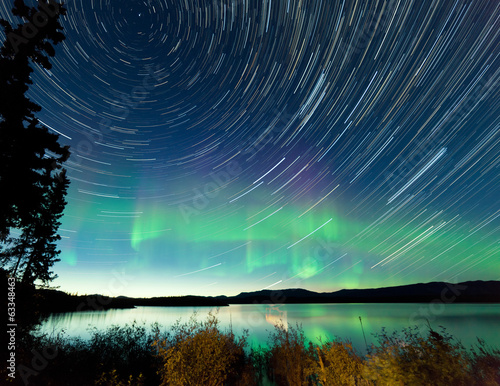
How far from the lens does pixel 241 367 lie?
54.9ft

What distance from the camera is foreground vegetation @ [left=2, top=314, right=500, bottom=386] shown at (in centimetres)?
732

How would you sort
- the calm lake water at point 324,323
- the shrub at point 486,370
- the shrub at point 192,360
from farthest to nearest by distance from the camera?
the calm lake water at point 324,323 → the shrub at point 486,370 → the shrub at point 192,360

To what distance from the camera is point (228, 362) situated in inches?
403

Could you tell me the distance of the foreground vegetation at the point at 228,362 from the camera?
7320 millimetres

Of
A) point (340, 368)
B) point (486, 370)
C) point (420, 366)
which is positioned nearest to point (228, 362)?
point (340, 368)

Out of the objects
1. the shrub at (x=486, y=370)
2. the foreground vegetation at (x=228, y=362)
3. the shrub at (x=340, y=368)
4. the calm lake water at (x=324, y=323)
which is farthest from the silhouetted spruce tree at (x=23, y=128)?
the shrub at (x=486, y=370)

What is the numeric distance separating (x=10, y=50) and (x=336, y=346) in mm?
19191

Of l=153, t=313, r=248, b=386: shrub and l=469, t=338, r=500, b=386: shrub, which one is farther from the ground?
l=153, t=313, r=248, b=386: shrub

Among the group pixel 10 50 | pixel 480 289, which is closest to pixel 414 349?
pixel 10 50

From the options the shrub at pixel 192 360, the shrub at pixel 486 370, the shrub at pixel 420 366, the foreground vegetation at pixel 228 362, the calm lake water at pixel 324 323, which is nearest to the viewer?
Answer: the shrub at pixel 420 366

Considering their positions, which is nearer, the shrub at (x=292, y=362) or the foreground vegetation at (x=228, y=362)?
the foreground vegetation at (x=228, y=362)

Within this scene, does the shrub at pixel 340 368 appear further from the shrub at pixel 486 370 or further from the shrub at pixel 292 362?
the shrub at pixel 486 370

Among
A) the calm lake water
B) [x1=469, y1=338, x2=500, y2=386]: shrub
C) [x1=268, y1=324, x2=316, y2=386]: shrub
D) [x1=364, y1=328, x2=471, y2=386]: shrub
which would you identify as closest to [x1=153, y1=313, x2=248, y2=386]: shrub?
the calm lake water

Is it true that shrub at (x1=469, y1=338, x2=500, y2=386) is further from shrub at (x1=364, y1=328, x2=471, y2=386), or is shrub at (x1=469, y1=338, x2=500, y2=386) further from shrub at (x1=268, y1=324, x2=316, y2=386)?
shrub at (x1=268, y1=324, x2=316, y2=386)
